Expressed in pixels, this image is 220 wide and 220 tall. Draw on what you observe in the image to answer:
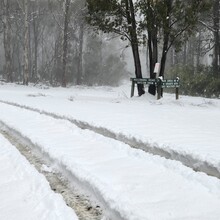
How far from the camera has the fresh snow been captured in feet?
13.2

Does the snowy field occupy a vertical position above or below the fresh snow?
above

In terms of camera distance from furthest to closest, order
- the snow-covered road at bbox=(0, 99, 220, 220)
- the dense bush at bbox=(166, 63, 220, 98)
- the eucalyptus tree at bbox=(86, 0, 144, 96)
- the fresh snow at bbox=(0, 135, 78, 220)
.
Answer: the dense bush at bbox=(166, 63, 220, 98) → the eucalyptus tree at bbox=(86, 0, 144, 96) → the fresh snow at bbox=(0, 135, 78, 220) → the snow-covered road at bbox=(0, 99, 220, 220)

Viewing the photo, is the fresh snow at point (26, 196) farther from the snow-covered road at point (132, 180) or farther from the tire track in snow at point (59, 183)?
the snow-covered road at point (132, 180)

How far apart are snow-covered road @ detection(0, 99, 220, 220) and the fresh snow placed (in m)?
0.46

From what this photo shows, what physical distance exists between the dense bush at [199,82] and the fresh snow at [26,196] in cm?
1771

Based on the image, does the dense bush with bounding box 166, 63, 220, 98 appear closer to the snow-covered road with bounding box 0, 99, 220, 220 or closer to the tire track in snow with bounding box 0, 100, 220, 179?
the tire track in snow with bounding box 0, 100, 220, 179

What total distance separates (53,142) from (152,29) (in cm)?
1187

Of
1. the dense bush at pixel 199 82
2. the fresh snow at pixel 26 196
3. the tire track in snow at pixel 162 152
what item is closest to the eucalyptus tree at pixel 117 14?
the dense bush at pixel 199 82

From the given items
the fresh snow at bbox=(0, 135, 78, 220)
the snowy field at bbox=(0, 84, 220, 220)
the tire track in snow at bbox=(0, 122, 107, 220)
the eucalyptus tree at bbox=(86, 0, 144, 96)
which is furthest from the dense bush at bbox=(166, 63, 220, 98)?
the fresh snow at bbox=(0, 135, 78, 220)

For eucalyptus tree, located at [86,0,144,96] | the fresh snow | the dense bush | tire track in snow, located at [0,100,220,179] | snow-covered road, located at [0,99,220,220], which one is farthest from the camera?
the dense bush

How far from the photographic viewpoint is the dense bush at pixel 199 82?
22219 millimetres

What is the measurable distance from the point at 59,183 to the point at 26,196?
2.26ft

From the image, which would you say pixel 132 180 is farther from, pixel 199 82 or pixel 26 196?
pixel 199 82

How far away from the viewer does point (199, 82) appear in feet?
77.4
